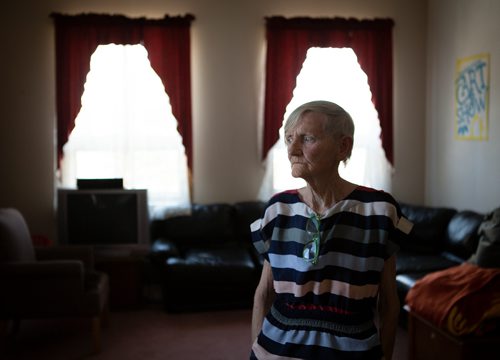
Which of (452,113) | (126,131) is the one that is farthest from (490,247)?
(126,131)

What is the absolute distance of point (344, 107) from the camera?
5.31 meters

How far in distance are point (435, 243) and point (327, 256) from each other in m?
3.85

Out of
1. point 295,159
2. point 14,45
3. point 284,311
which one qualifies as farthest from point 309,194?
point 14,45

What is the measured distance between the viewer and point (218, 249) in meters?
5.01

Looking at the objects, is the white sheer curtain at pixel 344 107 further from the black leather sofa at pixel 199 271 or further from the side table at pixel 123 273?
the side table at pixel 123 273

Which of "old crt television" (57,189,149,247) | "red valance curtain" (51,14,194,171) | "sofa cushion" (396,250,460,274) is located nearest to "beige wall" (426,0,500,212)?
"sofa cushion" (396,250,460,274)

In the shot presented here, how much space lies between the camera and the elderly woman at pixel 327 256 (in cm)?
120

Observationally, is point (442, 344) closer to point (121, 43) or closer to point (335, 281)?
point (335, 281)

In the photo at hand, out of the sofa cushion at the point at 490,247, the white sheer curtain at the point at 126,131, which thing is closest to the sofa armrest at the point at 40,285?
the white sheer curtain at the point at 126,131

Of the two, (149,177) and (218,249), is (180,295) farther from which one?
(149,177)

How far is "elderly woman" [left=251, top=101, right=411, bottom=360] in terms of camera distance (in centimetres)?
120

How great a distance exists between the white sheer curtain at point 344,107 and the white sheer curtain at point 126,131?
3.07ft

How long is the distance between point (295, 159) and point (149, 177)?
407 centimetres

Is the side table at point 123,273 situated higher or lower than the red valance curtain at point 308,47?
lower
